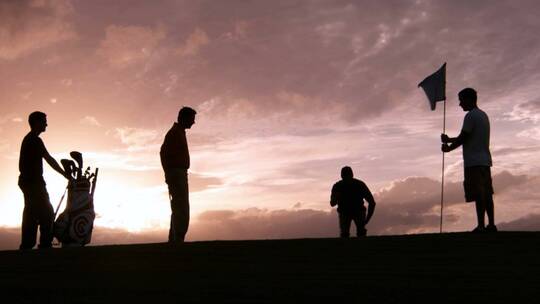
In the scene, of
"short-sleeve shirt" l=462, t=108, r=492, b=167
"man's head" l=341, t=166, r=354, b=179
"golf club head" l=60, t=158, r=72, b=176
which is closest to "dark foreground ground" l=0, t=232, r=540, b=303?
"short-sleeve shirt" l=462, t=108, r=492, b=167

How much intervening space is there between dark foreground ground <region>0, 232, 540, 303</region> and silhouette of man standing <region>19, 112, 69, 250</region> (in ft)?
5.70

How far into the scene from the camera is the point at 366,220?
46.2 feet

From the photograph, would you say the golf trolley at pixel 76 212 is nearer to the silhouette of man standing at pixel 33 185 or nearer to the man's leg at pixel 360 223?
the silhouette of man standing at pixel 33 185

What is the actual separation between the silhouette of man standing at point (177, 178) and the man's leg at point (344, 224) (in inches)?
148

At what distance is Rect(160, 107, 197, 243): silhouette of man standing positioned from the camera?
1130 cm

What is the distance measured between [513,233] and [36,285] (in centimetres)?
655

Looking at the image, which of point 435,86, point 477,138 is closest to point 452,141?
point 477,138

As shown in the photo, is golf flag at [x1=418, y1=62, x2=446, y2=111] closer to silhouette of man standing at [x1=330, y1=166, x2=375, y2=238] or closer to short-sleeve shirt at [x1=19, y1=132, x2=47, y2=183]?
silhouette of man standing at [x1=330, y1=166, x2=375, y2=238]

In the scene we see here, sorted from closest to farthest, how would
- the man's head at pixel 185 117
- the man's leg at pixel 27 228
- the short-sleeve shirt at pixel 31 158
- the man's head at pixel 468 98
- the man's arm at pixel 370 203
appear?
the man's head at pixel 468 98
the man's leg at pixel 27 228
the short-sleeve shirt at pixel 31 158
the man's head at pixel 185 117
the man's arm at pixel 370 203

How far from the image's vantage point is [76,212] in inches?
489

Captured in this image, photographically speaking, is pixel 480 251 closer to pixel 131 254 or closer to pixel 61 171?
pixel 131 254

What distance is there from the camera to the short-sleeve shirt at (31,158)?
11211 millimetres

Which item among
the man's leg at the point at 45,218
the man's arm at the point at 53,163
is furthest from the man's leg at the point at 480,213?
the man's leg at the point at 45,218

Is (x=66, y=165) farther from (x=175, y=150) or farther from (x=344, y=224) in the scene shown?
(x=344, y=224)
